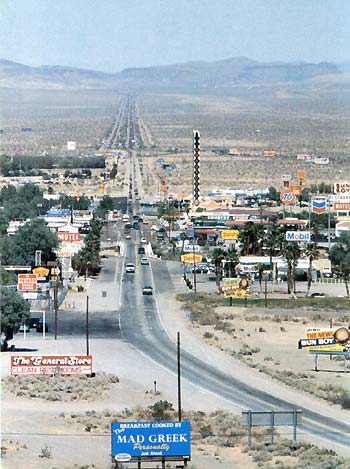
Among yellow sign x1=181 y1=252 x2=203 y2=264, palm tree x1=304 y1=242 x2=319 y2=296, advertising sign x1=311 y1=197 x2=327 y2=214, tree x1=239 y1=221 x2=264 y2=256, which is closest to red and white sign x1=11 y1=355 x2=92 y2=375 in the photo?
palm tree x1=304 y1=242 x2=319 y2=296

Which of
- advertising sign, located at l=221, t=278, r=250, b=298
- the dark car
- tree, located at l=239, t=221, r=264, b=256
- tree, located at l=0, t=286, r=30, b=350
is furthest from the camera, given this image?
tree, located at l=239, t=221, r=264, b=256

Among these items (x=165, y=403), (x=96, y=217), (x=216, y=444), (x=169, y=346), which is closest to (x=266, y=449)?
(x=216, y=444)

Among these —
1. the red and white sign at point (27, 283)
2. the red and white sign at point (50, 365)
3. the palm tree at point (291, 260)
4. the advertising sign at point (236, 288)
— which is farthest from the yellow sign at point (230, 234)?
the red and white sign at point (50, 365)

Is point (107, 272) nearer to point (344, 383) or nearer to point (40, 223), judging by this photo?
point (40, 223)

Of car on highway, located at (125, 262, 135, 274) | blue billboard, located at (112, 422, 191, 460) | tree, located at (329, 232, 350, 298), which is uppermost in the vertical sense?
blue billboard, located at (112, 422, 191, 460)

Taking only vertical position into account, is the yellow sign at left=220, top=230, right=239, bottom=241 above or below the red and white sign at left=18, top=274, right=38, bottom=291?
below

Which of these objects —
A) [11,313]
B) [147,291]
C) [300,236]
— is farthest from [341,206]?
[11,313]

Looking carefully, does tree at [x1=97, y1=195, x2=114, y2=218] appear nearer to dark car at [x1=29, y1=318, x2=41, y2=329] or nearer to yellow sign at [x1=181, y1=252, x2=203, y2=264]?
yellow sign at [x1=181, y1=252, x2=203, y2=264]
